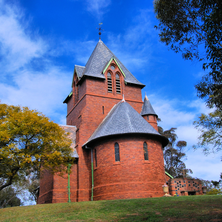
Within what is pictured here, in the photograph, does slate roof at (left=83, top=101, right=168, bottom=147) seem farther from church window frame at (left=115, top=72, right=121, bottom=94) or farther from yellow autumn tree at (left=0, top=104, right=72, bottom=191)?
church window frame at (left=115, top=72, right=121, bottom=94)

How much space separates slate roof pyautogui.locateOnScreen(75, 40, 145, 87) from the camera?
32.3 m

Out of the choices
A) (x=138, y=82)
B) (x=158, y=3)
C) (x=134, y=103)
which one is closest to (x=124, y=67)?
(x=138, y=82)

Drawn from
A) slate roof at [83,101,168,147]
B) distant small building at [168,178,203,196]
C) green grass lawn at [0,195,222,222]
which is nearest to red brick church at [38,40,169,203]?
slate roof at [83,101,168,147]

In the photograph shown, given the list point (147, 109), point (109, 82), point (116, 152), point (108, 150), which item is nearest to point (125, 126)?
point (116, 152)

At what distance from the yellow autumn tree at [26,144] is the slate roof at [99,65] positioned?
40.3ft

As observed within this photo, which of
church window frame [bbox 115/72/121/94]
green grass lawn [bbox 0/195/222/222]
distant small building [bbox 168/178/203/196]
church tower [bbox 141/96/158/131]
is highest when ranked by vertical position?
church window frame [bbox 115/72/121/94]

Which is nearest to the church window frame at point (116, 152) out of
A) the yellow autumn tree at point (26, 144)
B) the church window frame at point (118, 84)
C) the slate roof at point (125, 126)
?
Answer: the slate roof at point (125, 126)

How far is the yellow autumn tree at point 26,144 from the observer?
18.6 meters

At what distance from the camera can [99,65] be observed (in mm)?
33406

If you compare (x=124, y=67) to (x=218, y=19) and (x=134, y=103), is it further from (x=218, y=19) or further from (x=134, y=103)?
(x=218, y=19)

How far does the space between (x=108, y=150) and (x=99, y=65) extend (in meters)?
13.6

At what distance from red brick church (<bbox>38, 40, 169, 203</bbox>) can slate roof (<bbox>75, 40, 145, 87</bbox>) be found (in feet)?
0.60

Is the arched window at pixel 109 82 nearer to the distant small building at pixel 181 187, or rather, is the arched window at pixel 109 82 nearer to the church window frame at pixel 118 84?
the church window frame at pixel 118 84

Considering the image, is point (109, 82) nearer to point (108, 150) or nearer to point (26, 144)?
point (108, 150)
